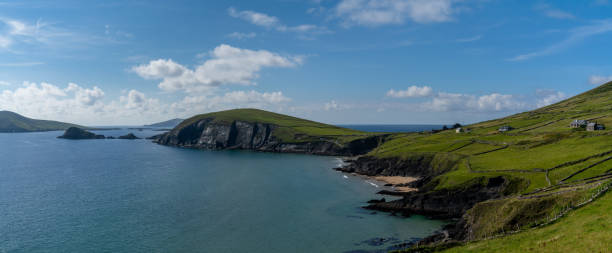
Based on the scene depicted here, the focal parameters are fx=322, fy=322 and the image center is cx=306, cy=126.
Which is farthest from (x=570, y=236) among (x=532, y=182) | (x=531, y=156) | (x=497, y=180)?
(x=531, y=156)

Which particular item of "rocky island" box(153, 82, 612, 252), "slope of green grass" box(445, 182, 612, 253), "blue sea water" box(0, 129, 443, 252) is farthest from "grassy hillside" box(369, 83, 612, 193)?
"slope of green grass" box(445, 182, 612, 253)

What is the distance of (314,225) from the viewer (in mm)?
63531

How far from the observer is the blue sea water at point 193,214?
54406 mm

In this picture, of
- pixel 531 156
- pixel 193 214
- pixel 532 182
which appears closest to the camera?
pixel 532 182

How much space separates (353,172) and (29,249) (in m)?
99.0

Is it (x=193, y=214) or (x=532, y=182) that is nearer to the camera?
(x=532, y=182)

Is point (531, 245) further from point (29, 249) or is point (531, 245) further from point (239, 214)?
point (29, 249)

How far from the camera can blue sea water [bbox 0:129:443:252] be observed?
5441 cm

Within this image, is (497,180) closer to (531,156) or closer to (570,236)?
(531,156)

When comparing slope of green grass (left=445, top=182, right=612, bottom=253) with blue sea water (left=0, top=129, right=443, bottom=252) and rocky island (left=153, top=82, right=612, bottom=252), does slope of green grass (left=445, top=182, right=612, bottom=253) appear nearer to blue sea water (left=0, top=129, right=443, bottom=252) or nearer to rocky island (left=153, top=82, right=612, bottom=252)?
rocky island (left=153, top=82, right=612, bottom=252)

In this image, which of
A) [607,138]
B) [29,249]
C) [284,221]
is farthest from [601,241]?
[607,138]

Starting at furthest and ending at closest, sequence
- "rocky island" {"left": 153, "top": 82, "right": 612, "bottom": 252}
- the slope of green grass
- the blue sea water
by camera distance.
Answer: the blue sea water < "rocky island" {"left": 153, "top": 82, "right": 612, "bottom": 252} < the slope of green grass

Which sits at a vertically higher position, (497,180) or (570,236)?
(570,236)

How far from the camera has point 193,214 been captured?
7031cm
